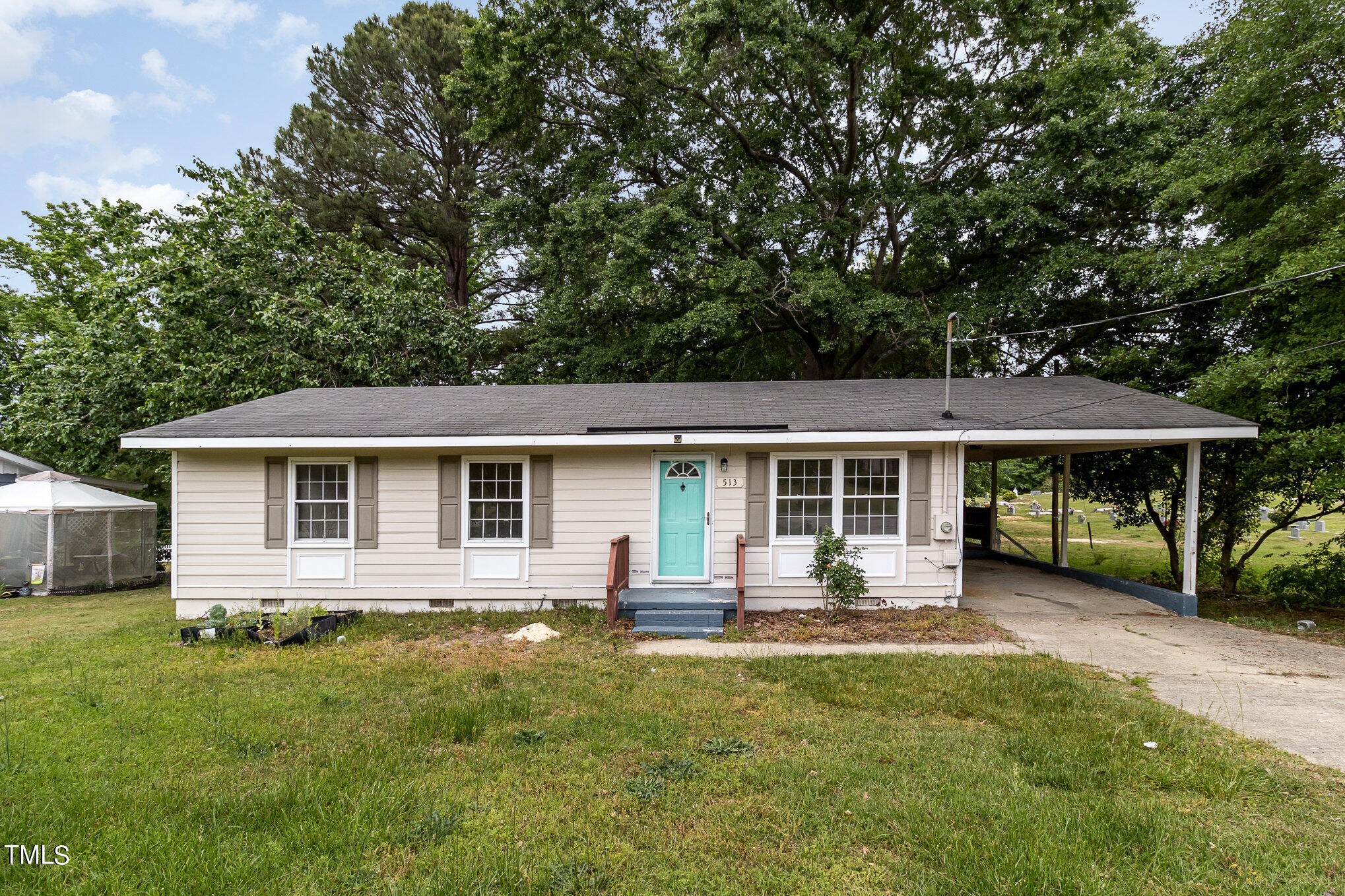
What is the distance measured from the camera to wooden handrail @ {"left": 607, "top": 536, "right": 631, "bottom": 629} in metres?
8.14

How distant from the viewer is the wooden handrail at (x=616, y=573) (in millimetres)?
8141

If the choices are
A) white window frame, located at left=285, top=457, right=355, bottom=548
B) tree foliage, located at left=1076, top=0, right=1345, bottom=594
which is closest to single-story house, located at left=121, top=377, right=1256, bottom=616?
white window frame, located at left=285, top=457, right=355, bottom=548

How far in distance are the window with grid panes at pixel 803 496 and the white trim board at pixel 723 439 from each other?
1.71 ft

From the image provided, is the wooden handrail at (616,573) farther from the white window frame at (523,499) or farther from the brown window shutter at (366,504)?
the brown window shutter at (366,504)

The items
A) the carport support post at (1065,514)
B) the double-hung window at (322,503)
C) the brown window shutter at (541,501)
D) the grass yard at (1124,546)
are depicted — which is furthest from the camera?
the grass yard at (1124,546)

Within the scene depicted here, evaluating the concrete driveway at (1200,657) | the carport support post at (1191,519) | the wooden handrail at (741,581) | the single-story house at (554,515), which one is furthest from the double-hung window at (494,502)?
the carport support post at (1191,519)

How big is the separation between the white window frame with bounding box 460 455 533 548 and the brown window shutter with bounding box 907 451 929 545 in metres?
5.70

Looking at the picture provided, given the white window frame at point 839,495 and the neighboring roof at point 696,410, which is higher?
the neighboring roof at point 696,410

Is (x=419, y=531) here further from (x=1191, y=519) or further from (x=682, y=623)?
(x=1191, y=519)

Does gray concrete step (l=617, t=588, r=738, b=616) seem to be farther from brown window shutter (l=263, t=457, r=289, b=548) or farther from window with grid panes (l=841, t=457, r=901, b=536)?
brown window shutter (l=263, t=457, r=289, b=548)

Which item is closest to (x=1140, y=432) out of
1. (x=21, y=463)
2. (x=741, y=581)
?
(x=741, y=581)

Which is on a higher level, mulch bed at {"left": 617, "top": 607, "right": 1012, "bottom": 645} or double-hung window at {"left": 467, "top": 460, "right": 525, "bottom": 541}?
double-hung window at {"left": 467, "top": 460, "right": 525, "bottom": 541}

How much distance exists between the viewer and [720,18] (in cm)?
1311

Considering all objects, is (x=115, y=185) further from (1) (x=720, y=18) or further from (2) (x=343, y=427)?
(1) (x=720, y=18)
